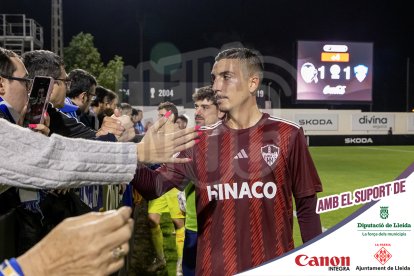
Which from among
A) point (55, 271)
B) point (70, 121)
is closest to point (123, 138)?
point (70, 121)

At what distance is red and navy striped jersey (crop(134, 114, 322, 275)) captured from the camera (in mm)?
2758

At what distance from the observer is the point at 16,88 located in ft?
6.99

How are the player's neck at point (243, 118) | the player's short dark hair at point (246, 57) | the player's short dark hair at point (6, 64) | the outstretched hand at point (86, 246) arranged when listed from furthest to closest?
the player's short dark hair at point (246, 57)
the player's neck at point (243, 118)
the player's short dark hair at point (6, 64)
the outstretched hand at point (86, 246)

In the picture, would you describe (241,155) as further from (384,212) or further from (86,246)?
(384,212)

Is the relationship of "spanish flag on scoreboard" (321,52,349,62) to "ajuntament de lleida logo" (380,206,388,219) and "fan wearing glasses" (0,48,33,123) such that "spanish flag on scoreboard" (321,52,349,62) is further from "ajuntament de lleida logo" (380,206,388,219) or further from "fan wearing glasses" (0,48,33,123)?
"fan wearing glasses" (0,48,33,123)

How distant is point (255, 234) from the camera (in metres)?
2.75

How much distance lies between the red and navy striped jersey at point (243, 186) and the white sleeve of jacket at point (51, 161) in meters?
1.43

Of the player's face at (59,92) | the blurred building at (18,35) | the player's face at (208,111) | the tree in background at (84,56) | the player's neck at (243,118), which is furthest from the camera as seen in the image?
the tree in background at (84,56)

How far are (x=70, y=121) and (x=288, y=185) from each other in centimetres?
155

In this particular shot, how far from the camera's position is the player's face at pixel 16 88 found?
208cm

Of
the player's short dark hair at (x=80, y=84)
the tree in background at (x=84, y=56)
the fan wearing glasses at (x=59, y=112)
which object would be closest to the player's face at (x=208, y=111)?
the player's short dark hair at (x=80, y=84)

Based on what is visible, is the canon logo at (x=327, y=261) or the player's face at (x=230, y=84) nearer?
the player's face at (x=230, y=84)

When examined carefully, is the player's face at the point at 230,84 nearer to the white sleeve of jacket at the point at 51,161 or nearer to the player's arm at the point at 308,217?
the player's arm at the point at 308,217

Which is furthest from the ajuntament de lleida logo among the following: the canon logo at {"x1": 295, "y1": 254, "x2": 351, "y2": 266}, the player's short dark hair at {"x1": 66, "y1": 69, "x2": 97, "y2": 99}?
the player's short dark hair at {"x1": 66, "y1": 69, "x2": 97, "y2": 99}
